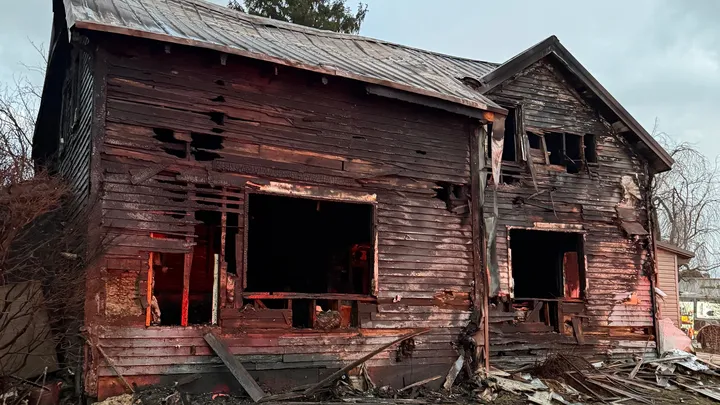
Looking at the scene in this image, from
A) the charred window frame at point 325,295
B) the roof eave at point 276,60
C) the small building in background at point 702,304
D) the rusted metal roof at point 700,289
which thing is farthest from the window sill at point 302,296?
the rusted metal roof at point 700,289

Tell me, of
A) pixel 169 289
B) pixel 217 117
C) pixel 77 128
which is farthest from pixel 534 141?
pixel 77 128

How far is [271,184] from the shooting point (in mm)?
10461

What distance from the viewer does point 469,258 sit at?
481 inches

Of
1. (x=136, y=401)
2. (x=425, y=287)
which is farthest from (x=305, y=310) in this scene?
(x=136, y=401)

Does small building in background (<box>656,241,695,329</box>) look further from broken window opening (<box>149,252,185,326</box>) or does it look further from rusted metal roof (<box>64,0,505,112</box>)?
broken window opening (<box>149,252,185,326</box>)

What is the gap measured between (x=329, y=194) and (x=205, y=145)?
2.20 meters

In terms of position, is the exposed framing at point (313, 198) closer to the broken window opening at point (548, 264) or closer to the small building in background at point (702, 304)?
the broken window opening at point (548, 264)

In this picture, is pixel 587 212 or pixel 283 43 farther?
pixel 587 212

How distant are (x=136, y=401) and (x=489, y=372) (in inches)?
253

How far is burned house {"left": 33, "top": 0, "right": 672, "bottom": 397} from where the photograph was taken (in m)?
9.38

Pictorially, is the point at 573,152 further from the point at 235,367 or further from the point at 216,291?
the point at 235,367

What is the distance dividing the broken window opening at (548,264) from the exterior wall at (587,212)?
0.44 metres

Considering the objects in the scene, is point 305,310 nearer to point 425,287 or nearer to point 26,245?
point 425,287

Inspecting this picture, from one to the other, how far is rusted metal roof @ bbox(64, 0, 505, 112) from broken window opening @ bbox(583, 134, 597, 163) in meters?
3.05
